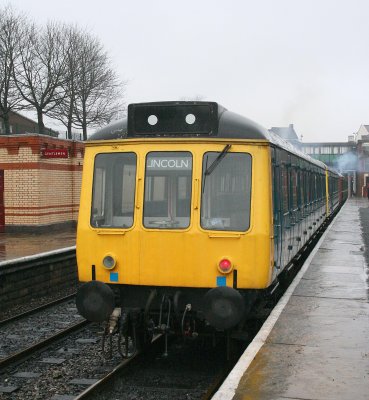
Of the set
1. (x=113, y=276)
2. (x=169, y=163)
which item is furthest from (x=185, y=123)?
(x=113, y=276)

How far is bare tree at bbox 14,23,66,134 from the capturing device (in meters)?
33.1

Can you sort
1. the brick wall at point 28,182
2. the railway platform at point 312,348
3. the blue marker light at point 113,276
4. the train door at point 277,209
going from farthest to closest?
the brick wall at point 28,182, the train door at point 277,209, the blue marker light at point 113,276, the railway platform at point 312,348

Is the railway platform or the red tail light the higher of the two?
the red tail light

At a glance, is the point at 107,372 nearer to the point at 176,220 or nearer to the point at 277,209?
Answer: the point at 176,220

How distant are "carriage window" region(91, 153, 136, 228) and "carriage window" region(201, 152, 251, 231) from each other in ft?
2.66

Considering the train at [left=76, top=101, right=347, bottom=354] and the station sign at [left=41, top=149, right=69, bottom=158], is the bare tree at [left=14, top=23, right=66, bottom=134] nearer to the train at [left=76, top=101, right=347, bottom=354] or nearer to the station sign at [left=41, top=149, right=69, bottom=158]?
the station sign at [left=41, top=149, right=69, bottom=158]

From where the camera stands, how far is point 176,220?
6.57m

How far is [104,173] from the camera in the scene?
686cm

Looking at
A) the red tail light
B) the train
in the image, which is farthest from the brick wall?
the red tail light

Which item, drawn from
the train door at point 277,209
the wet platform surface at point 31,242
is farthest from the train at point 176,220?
the wet platform surface at point 31,242

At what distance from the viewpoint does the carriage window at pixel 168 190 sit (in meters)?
6.54

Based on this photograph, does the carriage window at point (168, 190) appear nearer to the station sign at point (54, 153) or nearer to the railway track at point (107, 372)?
the railway track at point (107, 372)

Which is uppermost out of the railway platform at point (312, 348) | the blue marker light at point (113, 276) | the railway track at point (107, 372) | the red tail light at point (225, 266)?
the red tail light at point (225, 266)

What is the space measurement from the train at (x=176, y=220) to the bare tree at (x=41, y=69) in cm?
2714
